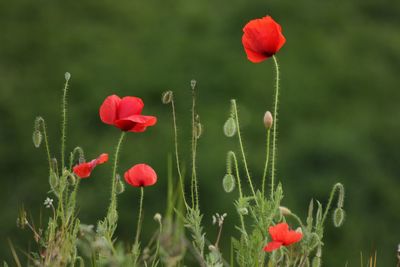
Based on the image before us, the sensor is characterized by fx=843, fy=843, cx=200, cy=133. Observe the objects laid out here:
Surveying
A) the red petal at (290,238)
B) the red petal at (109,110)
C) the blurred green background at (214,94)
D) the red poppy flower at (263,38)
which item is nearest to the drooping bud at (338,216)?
the red petal at (290,238)

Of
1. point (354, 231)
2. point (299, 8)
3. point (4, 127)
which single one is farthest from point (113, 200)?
point (299, 8)

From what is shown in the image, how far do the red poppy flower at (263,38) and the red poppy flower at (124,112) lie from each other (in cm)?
25

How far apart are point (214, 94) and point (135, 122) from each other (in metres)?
3.81

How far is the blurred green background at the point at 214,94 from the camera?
184 inches

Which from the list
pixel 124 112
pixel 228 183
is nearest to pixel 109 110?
pixel 124 112

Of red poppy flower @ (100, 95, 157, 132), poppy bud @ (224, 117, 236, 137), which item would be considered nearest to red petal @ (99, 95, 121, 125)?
red poppy flower @ (100, 95, 157, 132)

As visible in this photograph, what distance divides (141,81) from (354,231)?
1.71 m

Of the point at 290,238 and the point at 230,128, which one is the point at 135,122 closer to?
the point at 230,128

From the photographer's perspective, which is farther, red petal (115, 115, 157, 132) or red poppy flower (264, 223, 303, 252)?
red petal (115, 115, 157, 132)

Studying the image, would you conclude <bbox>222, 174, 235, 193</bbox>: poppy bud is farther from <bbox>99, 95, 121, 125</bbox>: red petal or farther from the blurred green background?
the blurred green background

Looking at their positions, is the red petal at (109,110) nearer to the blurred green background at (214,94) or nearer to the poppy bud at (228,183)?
the poppy bud at (228,183)

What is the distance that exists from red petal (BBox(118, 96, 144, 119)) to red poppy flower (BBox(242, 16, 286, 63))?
247 mm

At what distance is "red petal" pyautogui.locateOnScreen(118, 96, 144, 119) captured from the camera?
1.62m

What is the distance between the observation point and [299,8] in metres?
6.02
